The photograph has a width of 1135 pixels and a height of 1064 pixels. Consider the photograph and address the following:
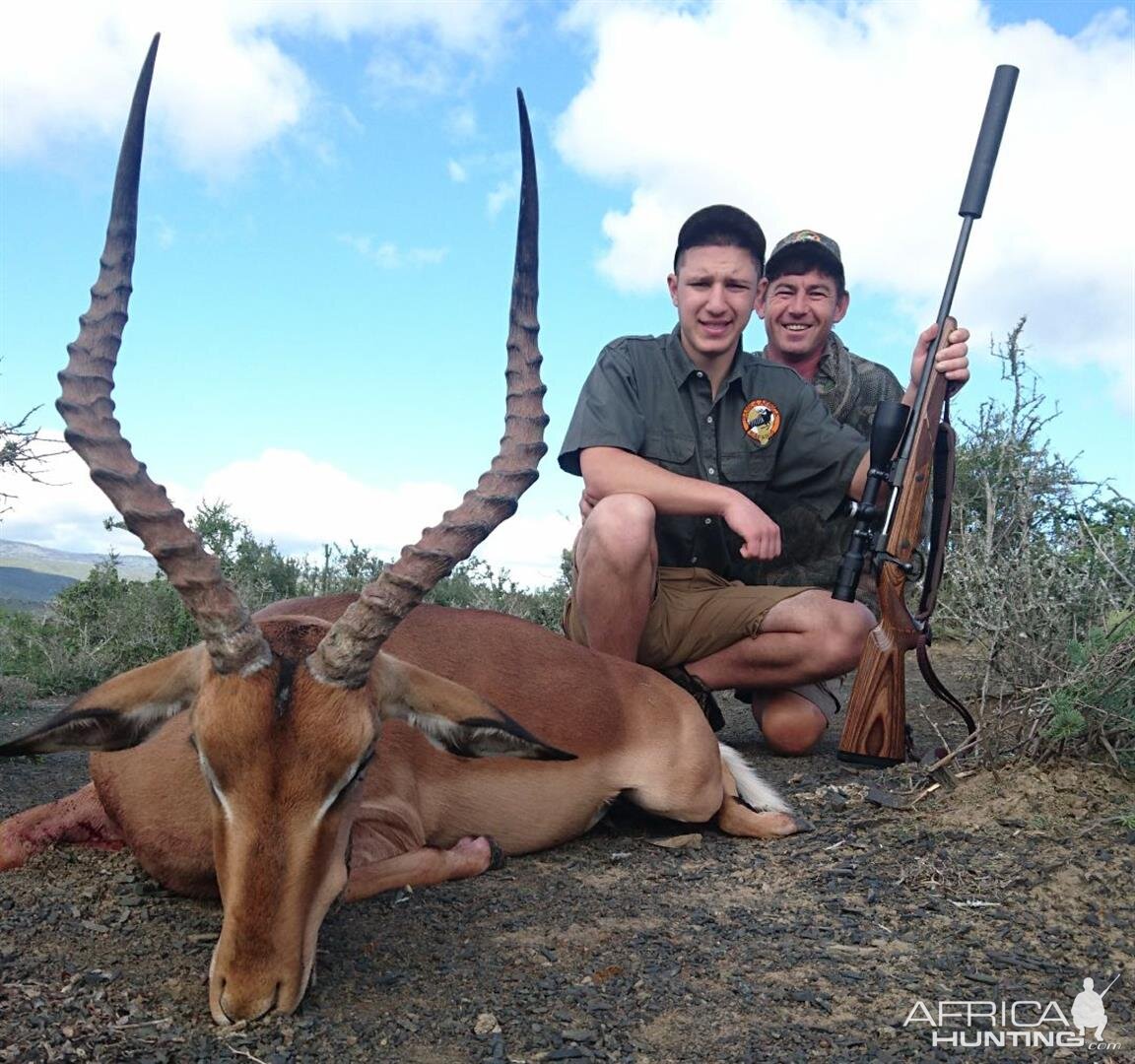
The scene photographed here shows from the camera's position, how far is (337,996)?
131 inches

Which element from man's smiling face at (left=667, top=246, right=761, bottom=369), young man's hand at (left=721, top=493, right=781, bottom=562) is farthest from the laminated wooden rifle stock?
man's smiling face at (left=667, top=246, right=761, bottom=369)

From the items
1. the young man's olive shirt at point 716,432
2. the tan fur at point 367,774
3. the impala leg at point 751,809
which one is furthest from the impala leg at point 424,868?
the young man's olive shirt at point 716,432

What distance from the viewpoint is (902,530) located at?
624 centimetres

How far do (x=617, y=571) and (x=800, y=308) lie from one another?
2.91 m

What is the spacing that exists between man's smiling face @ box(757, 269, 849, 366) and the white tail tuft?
11.5 feet

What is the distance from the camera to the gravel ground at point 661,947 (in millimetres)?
3121

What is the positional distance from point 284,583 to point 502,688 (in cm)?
755

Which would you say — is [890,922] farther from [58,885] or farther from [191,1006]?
[58,885]

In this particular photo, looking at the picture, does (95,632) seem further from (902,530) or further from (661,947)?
(661,947)

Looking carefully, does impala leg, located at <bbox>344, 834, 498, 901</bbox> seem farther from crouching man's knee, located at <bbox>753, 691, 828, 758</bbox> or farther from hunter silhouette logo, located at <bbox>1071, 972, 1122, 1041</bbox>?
crouching man's knee, located at <bbox>753, 691, 828, 758</bbox>

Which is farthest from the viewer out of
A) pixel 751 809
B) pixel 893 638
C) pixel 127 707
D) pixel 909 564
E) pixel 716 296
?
pixel 716 296

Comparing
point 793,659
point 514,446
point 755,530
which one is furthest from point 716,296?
point 514,446

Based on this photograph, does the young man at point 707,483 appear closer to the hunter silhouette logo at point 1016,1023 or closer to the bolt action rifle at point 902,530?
the bolt action rifle at point 902,530

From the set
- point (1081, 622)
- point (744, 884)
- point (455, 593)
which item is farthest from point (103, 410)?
point (455, 593)
